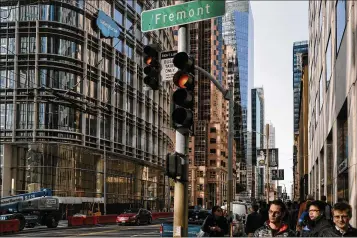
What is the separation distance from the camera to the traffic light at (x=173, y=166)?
9594 mm

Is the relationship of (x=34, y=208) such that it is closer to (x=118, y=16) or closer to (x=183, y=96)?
(x=183, y=96)

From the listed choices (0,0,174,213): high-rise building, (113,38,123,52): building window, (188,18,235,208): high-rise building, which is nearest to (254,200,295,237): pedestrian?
(0,0,174,213): high-rise building

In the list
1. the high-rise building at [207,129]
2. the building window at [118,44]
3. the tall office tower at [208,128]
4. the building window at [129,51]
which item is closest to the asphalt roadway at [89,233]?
the building window at [118,44]

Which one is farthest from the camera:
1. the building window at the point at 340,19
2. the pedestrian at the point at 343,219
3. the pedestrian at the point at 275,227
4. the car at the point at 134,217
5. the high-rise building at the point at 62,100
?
the high-rise building at the point at 62,100

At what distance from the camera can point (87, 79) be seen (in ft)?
189

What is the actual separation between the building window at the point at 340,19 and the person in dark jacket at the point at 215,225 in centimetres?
1060

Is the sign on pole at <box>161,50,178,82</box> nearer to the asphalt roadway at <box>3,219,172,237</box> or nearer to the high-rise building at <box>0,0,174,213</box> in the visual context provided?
the asphalt roadway at <box>3,219,172,237</box>

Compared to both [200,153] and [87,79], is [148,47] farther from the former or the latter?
[200,153]

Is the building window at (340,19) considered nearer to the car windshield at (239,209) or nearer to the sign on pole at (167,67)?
the sign on pole at (167,67)

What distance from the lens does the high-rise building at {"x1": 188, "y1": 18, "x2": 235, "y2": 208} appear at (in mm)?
153125

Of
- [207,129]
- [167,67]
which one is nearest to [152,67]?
[167,67]

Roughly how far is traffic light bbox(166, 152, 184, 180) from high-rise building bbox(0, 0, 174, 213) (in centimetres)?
3762

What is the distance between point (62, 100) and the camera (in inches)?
2089

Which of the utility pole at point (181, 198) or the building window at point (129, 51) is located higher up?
the building window at point (129, 51)
